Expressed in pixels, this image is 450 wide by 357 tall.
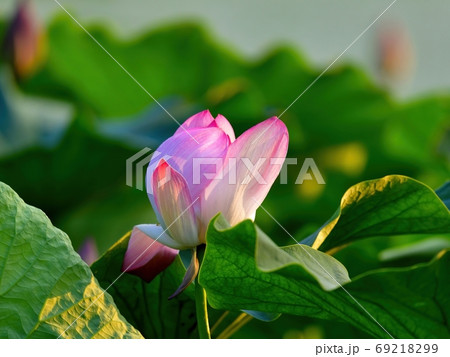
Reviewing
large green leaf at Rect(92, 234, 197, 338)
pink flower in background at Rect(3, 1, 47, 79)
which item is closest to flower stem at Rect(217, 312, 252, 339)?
large green leaf at Rect(92, 234, 197, 338)

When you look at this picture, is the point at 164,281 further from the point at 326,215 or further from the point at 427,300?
the point at 326,215

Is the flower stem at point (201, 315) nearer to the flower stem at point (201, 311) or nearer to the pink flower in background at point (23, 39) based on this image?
the flower stem at point (201, 311)

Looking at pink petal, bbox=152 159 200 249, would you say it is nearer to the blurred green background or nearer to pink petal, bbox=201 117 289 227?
pink petal, bbox=201 117 289 227

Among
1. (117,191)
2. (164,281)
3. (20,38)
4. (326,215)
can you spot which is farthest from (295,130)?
(164,281)

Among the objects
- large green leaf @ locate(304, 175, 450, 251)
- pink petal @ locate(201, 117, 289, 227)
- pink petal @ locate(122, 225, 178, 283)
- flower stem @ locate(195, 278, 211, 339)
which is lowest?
flower stem @ locate(195, 278, 211, 339)

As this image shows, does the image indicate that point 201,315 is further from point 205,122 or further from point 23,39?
point 23,39

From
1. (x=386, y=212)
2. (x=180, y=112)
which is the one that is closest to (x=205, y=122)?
(x=386, y=212)
